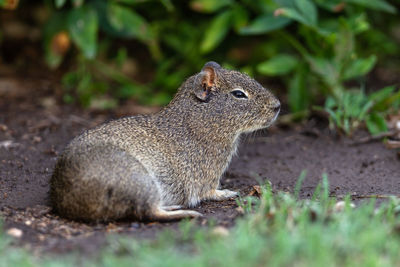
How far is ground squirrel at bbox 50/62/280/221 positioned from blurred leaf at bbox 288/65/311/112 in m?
1.96

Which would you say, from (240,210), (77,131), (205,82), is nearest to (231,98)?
(205,82)

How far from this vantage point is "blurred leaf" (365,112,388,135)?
7.38 meters

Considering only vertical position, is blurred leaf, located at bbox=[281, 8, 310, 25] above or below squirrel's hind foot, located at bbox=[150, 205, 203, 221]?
above

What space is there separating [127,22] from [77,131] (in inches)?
66.2

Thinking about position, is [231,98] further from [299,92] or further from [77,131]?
[77,131]

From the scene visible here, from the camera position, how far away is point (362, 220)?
4.06m

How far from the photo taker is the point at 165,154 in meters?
5.80

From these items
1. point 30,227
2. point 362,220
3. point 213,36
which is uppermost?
point 213,36

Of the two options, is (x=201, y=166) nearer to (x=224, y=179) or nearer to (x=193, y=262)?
(x=224, y=179)

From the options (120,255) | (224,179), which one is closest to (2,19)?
(224,179)

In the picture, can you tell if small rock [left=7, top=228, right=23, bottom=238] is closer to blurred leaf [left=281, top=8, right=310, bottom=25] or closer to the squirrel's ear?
the squirrel's ear

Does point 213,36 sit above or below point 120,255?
above

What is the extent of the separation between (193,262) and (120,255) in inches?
27.7

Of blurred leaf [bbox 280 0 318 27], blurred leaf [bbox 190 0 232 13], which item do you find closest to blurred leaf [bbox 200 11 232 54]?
blurred leaf [bbox 190 0 232 13]
